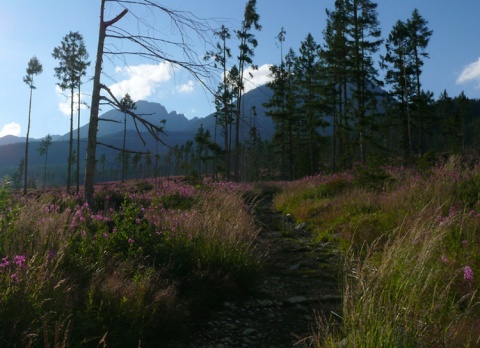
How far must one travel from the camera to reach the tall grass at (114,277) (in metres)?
2.56

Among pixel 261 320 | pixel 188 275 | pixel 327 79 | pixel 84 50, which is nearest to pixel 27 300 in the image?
pixel 188 275

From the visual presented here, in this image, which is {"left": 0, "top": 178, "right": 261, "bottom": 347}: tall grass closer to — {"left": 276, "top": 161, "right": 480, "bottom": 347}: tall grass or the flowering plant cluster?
the flowering plant cluster

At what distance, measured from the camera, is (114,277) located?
3.36 meters

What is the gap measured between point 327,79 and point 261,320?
96.0 ft

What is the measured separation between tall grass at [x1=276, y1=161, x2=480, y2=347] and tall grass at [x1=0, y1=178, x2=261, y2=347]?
4.34ft

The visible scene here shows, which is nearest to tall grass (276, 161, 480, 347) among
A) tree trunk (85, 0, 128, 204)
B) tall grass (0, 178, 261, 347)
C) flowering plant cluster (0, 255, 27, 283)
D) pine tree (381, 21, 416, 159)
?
tall grass (0, 178, 261, 347)

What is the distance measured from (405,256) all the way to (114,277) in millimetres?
2681

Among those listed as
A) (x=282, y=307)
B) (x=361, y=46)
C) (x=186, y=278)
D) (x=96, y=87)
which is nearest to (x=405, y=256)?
(x=282, y=307)

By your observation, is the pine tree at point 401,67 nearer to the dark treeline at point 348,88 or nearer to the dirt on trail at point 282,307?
the dark treeline at point 348,88

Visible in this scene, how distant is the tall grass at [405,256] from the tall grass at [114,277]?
1321 millimetres

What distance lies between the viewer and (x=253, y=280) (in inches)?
179

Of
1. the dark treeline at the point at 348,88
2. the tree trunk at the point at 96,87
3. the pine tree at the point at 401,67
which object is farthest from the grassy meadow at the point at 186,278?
the pine tree at the point at 401,67

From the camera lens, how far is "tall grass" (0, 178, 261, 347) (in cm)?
256

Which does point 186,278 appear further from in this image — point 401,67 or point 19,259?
point 401,67
